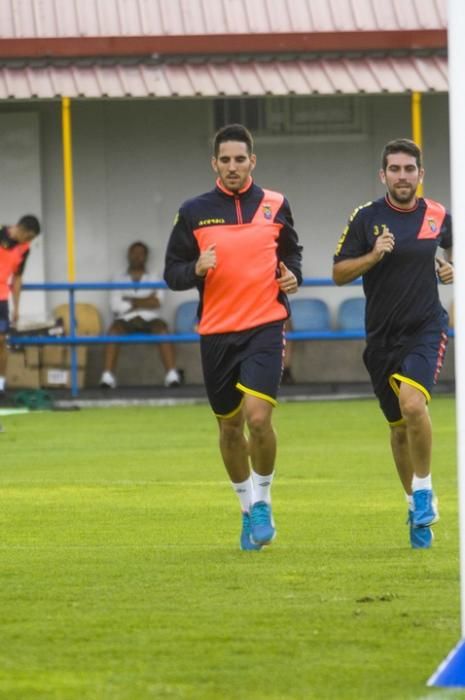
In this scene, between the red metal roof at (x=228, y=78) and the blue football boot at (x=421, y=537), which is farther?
the red metal roof at (x=228, y=78)

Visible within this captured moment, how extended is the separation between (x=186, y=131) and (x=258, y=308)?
49.2 feet

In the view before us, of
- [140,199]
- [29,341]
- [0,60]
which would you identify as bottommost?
[29,341]

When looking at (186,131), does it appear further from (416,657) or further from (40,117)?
(416,657)

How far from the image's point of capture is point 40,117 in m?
24.6

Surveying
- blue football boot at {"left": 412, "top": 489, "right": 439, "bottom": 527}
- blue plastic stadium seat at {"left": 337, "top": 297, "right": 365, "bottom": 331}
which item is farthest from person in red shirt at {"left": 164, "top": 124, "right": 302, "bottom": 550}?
blue plastic stadium seat at {"left": 337, "top": 297, "right": 365, "bottom": 331}

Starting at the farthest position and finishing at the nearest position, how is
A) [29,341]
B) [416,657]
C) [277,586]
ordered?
1. [29,341]
2. [277,586]
3. [416,657]

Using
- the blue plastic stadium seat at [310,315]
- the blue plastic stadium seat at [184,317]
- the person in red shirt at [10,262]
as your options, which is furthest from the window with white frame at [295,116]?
the person in red shirt at [10,262]

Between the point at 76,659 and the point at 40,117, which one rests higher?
the point at 40,117

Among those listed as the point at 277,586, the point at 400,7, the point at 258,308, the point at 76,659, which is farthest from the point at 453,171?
the point at 400,7

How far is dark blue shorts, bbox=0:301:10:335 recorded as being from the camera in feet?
70.2

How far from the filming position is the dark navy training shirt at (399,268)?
1030 centimetres

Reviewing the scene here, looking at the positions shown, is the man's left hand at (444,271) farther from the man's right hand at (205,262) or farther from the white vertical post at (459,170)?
the white vertical post at (459,170)

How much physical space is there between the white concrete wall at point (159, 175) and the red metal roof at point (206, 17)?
1201 millimetres

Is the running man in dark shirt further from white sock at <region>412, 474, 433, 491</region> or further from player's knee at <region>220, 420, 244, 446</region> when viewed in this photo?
player's knee at <region>220, 420, 244, 446</region>
